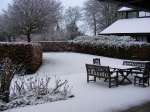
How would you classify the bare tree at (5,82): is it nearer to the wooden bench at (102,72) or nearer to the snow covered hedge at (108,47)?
the wooden bench at (102,72)

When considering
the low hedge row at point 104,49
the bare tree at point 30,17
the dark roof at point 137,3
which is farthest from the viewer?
the bare tree at point 30,17

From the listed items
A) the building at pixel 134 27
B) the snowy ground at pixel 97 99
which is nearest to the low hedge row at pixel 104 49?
the building at pixel 134 27

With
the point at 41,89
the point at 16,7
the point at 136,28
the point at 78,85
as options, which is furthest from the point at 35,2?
the point at 41,89

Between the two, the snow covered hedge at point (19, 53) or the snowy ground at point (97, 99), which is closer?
the snowy ground at point (97, 99)

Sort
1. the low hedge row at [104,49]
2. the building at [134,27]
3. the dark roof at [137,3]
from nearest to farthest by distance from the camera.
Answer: the dark roof at [137,3] < the low hedge row at [104,49] < the building at [134,27]

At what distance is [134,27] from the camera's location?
3516cm

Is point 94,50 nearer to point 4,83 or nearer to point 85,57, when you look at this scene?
point 85,57

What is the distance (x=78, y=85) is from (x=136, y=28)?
70.3 ft

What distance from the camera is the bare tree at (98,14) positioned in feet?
171

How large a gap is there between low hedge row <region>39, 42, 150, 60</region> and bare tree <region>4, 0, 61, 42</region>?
2.98 meters

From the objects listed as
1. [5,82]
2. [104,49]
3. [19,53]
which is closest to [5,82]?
[5,82]

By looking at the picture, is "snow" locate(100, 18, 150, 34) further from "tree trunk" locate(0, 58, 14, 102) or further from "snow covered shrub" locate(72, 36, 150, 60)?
"tree trunk" locate(0, 58, 14, 102)

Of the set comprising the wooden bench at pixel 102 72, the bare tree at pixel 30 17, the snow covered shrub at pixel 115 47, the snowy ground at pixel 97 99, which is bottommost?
the snowy ground at pixel 97 99

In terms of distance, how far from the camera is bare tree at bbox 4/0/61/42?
107ft
